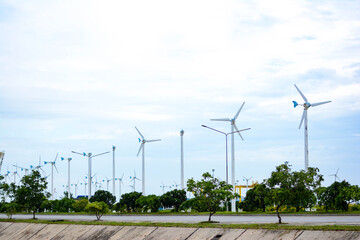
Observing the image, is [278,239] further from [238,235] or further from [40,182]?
[40,182]

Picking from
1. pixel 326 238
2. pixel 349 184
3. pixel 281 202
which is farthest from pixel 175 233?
pixel 349 184

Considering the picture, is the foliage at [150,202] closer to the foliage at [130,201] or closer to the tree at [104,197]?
the foliage at [130,201]

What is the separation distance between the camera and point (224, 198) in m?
32.6

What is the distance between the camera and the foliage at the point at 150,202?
2491 inches

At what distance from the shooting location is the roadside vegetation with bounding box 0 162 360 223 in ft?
92.0

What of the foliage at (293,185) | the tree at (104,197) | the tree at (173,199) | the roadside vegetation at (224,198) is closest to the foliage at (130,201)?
the roadside vegetation at (224,198)

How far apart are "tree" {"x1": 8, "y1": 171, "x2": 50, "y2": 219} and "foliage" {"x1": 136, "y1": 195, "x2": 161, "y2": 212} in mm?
16454

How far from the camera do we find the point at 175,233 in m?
27.0

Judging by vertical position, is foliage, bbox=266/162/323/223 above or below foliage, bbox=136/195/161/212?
above

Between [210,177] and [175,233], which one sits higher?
[210,177]

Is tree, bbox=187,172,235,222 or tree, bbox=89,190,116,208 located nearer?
tree, bbox=187,172,235,222

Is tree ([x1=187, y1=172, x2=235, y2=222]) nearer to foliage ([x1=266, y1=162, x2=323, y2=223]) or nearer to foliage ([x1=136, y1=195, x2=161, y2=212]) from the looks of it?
foliage ([x1=266, y1=162, x2=323, y2=223])

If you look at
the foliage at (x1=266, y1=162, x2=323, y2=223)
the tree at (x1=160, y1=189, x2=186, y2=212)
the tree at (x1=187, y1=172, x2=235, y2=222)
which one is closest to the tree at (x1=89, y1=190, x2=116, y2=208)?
the tree at (x1=160, y1=189, x2=186, y2=212)

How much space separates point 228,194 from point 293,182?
5.65 m
